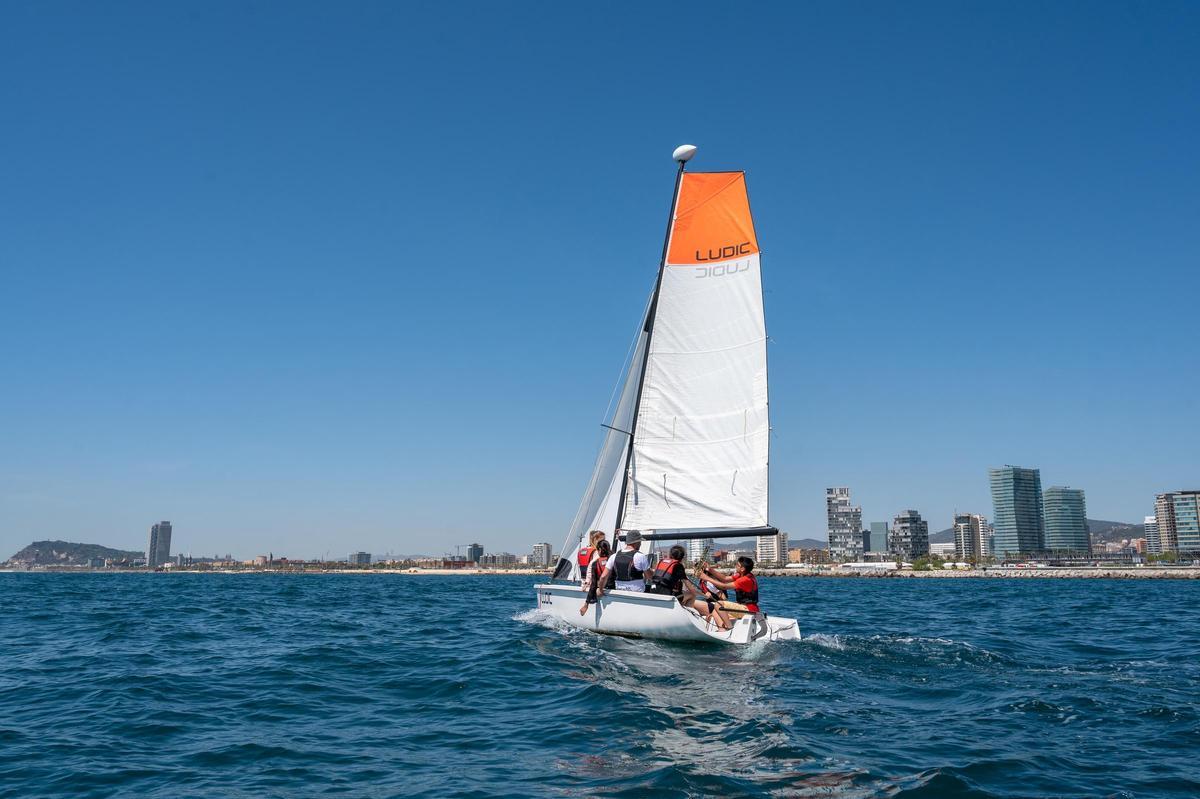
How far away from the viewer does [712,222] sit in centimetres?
2062

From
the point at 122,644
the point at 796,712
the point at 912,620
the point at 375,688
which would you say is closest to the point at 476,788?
the point at 796,712

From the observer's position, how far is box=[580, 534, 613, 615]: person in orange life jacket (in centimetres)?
1828

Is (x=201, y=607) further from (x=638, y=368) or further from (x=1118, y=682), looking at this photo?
(x=1118, y=682)

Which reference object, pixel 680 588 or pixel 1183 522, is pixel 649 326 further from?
pixel 1183 522

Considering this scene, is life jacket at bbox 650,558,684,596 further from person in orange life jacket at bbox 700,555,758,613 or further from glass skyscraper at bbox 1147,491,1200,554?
glass skyscraper at bbox 1147,491,1200,554

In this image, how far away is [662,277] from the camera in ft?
68.8

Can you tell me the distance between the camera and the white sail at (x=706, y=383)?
64.2 feet

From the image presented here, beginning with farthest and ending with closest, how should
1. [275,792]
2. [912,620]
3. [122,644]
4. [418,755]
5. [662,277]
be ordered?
[912,620]
[662,277]
[122,644]
[418,755]
[275,792]

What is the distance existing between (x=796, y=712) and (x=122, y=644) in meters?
15.8

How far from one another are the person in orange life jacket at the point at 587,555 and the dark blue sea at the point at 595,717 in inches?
65.8

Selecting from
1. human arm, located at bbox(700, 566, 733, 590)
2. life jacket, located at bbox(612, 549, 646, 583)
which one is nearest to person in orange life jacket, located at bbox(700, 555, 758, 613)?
human arm, located at bbox(700, 566, 733, 590)

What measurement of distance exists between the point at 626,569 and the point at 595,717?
7662 mm

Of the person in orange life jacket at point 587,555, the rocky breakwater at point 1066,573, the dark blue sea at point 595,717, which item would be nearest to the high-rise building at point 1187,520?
the rocky breakwater at point 1066,573

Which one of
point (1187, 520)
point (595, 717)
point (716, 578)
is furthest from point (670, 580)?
point (1187, 520)
